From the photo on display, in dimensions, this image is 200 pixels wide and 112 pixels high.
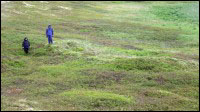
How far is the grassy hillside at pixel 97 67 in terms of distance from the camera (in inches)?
992

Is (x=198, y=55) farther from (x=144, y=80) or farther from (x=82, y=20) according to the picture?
(x=82, y=20)

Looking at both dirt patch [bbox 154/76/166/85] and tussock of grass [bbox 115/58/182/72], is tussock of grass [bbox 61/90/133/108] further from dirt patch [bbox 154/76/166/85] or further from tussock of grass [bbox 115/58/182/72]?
tussock of grass [bbox 115/58/182/72]

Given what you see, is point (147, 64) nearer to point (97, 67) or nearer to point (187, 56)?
point (97, 67)

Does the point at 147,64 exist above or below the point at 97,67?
above

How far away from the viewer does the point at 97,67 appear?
3503 cm

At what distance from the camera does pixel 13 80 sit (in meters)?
29.8

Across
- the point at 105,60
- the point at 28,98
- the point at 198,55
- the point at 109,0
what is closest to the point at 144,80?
the point at 105,60

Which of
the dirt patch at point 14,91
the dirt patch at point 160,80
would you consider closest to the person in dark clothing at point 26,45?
the dirt patch at point 14,91

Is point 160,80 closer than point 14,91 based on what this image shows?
No

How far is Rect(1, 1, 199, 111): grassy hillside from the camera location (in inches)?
992

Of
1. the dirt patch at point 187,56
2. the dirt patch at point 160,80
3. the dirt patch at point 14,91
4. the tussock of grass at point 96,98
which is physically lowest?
the dirt patch at point 187,56

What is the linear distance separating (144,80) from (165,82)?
→ 66.4 inches

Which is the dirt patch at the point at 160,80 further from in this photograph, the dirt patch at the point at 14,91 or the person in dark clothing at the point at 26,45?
the person in dark clothing at the point at 26,45

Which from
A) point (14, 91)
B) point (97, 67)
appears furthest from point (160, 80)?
point (14, 91)
